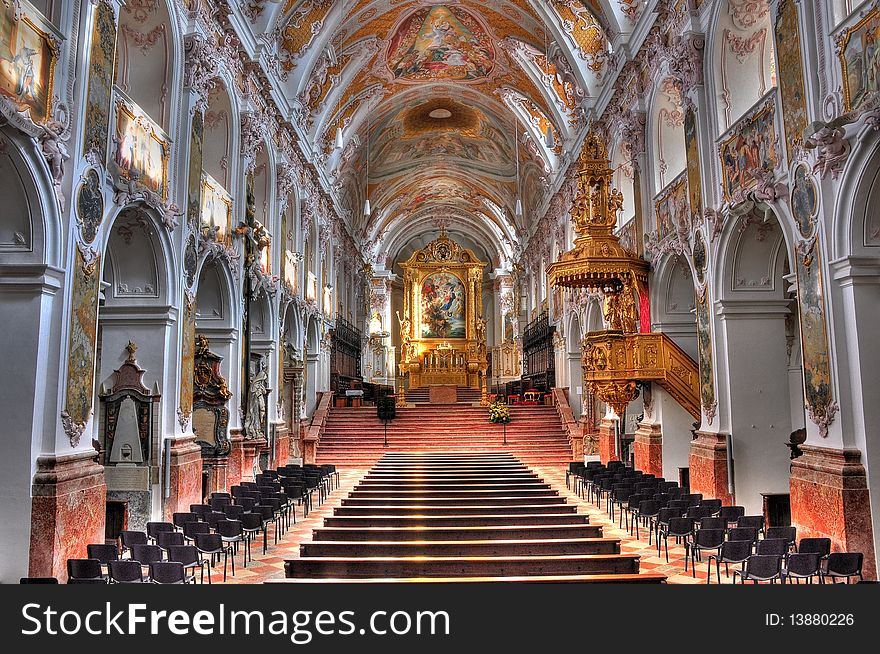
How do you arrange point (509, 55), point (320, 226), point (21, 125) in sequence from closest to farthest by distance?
point (21, 125)
point (509, 55)
point (320, 226)

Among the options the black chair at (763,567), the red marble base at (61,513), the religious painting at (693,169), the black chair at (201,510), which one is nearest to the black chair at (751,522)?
the black chair at (763,567)

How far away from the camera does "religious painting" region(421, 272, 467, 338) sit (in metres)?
41.2

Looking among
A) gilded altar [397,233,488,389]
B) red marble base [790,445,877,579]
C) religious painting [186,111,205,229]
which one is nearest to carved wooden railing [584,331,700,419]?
red marble base [790,445,877,579]

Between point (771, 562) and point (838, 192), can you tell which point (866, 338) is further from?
point (771, 562)

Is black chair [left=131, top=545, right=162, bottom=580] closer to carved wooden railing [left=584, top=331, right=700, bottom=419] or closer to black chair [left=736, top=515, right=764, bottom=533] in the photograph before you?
black chair [left=736, top=515, right=764, bottom=533]

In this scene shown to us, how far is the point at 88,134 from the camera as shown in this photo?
27.8 feet

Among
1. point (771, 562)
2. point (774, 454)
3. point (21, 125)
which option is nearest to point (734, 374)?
point (774, 454)

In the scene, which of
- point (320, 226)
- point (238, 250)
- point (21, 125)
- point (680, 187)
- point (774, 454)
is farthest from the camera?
point (320, 226)

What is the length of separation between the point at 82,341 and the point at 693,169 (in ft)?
35.8

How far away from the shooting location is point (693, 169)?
41.1 feet

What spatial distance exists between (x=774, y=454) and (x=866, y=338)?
13.3 feet

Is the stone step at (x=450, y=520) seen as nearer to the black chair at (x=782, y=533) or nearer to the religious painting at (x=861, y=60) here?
the black chair at (x=782, y=533)

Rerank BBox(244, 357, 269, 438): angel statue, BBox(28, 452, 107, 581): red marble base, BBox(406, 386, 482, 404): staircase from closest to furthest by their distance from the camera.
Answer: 1. BBox(28, 452, 107, 581): red marble base
2. BBox(244, 357, 269, 438): angel statue
3. BBox(406, 386, 482, 404): staircase

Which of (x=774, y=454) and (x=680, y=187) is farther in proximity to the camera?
(x=680, y=187)
